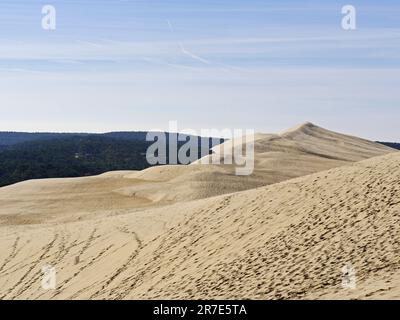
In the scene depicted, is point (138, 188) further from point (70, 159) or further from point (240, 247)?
point (70, 159)

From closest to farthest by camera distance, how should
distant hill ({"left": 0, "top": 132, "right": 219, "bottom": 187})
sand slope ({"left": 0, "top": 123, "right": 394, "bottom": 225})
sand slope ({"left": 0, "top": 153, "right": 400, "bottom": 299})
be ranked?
sand slope ({"left": 0, "top": 153, "right": 400, "bottom": 299}) < sand slope ({"left": 0, "top": 123, "right": 394, "bottom": 225}) < distant hill ({"left": 0, "top": 132, "right": 219, "bottom": 187})

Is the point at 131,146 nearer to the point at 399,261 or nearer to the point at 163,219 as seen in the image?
the point at 163,219

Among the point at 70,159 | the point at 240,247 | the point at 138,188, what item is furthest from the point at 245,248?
the point at 70,159

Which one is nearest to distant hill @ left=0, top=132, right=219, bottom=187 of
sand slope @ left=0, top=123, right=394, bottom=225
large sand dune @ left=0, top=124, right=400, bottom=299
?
sand slope @ left=0, top=123, right=394, bottom=225

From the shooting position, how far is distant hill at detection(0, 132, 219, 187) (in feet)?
297

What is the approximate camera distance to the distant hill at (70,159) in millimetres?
90562

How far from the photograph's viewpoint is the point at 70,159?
113 m

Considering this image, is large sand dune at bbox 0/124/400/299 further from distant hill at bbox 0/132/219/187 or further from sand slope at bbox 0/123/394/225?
distant hill at bbox 0/132/219/187

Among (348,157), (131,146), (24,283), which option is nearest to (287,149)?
(348,157)

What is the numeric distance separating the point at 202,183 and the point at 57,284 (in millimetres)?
23686

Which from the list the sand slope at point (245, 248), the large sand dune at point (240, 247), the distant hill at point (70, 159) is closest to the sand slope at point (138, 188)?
the large sand dune at point (240, 247)

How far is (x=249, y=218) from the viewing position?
18.3 meters

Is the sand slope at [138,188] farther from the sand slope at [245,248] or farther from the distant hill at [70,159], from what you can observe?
the distant hill at [70,159]
